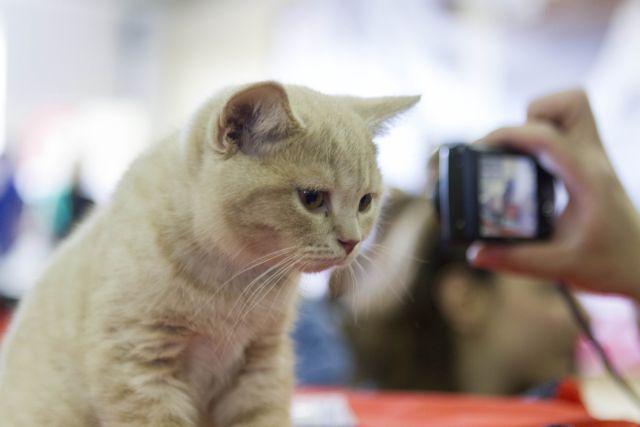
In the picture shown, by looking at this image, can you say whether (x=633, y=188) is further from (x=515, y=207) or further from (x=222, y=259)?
(x=222, y=259)

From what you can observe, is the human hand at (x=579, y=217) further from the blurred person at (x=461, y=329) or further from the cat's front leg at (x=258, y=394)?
the blurred person at (x=461, y=329)

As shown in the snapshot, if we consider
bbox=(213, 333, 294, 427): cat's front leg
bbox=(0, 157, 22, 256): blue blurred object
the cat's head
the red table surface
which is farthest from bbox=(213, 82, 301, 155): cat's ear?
bbox=(0, 157, 22, 256): blue blurred object

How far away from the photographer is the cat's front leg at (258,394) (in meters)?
0.73

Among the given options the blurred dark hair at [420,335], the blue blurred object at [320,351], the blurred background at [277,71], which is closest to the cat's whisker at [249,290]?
the blue blurred object at [320,351]

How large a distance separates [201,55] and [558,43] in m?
2.47

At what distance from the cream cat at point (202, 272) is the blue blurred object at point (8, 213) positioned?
2.60m

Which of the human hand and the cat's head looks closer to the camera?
the cat's head

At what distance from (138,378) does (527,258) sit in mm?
609

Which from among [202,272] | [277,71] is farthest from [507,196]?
[277,71]

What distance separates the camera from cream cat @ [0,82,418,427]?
65cm

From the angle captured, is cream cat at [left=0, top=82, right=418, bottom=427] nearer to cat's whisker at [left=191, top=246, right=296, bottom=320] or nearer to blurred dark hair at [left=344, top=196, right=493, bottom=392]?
cat's whisker at [left=191, top=246, right=296, bottom=320]

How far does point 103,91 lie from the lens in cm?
443

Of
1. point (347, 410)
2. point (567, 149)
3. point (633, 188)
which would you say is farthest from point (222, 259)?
point (633, 188)

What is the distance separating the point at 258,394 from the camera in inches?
28.9
